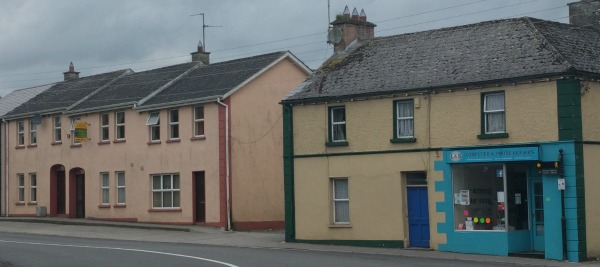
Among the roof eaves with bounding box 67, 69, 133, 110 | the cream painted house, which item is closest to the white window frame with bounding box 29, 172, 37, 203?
the cream painted house

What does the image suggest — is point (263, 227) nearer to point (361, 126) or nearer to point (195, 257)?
point (361, 126)

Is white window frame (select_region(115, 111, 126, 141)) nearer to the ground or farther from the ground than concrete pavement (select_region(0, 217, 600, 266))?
farther from the ground

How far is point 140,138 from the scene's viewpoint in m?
43.2

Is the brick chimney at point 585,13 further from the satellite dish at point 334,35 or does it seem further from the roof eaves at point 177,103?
the roof eaves at point 177,103

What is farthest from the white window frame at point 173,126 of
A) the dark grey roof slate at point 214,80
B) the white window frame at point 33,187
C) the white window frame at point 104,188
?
the white window frame at point 33,187

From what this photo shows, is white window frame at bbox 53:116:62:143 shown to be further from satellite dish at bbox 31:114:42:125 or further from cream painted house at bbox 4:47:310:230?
satellite dish at bbox 31:114:42:125

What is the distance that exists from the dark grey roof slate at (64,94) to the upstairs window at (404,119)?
863 inches

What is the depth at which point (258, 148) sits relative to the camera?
40844 millimetres

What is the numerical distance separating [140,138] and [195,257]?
1827cm

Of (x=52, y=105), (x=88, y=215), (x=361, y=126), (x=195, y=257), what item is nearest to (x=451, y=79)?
(x=361, y=126)

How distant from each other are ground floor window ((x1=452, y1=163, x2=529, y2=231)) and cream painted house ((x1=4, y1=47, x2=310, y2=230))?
12.4 meters

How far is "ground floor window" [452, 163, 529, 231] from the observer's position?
2850 centimetres

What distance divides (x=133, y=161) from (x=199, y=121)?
4.59m

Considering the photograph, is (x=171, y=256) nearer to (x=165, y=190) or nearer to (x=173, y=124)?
(x=165, y=190)
